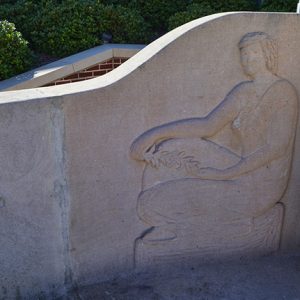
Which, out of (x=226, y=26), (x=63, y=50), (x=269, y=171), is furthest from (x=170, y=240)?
(x=63, y=50)

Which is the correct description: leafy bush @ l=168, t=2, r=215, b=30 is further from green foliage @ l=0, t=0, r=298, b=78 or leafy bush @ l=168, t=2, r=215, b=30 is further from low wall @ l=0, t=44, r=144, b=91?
low wall @ l=0, t=44, r=144, b=91

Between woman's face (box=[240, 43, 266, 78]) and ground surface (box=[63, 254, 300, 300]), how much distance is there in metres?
1.38

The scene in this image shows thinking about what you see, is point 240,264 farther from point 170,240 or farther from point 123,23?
point 123,23

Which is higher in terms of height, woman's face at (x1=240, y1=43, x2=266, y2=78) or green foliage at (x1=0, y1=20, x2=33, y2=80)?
green foliage at (x1=0, y1=20, x2=33, y2=80)

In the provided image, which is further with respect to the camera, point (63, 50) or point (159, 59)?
point (63, 50)

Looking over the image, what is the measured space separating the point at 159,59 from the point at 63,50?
11.9 feet

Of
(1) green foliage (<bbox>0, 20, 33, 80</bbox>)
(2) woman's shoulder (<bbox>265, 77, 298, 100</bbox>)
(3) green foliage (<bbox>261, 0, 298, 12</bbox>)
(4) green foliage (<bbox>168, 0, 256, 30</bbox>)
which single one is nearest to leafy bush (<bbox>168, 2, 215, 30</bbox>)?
(4) green foliage (<bbox>168, 0, 256, 30</bbox>)

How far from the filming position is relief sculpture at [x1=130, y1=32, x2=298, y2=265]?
307 cm

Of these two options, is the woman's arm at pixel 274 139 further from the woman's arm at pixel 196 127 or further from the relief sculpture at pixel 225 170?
the woman's arm at pixel 196 127

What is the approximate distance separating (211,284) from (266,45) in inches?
63.5

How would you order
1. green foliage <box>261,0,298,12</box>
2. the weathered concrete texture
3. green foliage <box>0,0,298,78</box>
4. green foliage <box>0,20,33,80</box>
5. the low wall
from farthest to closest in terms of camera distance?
green foliage <box>261,0,298,12</box>
green foliage <box>0,0,298,78</box>
green foliage <box>0,20,33,80</box>
the low wall
the weathered concrete texture

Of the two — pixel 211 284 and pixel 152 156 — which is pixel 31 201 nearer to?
pixel 152 156

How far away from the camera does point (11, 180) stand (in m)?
2.82

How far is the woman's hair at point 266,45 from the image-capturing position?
297cm
